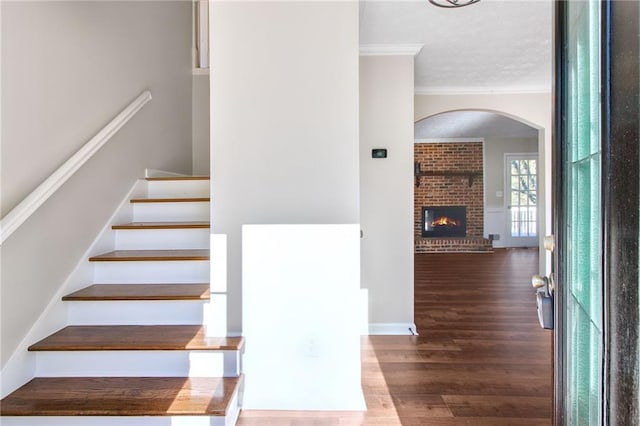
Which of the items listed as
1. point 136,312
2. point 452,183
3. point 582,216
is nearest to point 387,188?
point 136,312

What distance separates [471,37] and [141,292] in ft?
10.3

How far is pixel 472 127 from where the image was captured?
6.97m

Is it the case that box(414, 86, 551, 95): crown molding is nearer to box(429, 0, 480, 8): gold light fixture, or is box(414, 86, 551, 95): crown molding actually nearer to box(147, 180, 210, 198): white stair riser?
box(429, 0, 480, 8): gold light fixture

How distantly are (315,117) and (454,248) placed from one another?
7011mm

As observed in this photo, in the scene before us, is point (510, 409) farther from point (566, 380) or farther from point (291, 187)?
point (291, 187)

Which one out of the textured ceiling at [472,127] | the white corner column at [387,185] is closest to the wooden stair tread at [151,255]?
the white corner column at [387,185]

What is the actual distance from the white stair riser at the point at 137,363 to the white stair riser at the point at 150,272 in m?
0.51

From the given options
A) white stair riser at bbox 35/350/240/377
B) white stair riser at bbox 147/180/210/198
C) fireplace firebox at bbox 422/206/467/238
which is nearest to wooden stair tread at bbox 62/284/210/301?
white stair riser at bbox 35/350/240/377

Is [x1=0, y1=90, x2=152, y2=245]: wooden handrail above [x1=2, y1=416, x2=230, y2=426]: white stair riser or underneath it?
above

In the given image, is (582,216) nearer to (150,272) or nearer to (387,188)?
(150,272)

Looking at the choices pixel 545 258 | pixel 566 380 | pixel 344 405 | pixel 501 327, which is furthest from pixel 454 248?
pixel 566 380

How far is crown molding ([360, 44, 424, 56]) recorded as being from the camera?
3.03 m

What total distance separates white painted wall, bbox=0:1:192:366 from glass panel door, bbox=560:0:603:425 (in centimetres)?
203

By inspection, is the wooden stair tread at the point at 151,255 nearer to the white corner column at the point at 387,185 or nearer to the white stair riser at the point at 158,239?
the white stair riser at the point at 158,239
